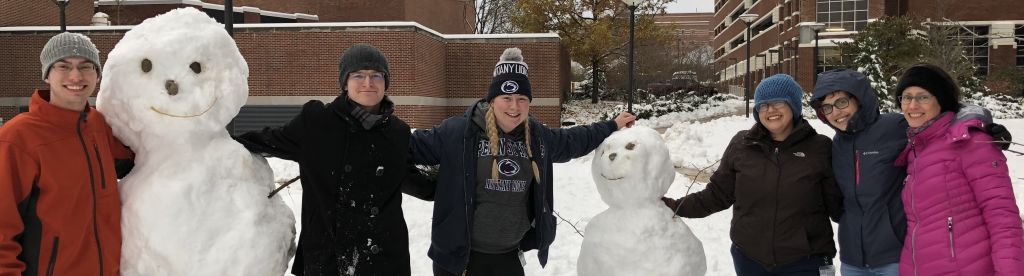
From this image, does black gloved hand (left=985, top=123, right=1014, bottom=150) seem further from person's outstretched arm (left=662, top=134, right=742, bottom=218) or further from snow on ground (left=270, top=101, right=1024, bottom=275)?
snow on ground (left=270, top=101, right=1024, bottom=275)

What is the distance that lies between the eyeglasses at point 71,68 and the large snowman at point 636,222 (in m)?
2.46

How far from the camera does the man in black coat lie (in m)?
3.27

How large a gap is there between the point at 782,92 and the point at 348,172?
2.19m

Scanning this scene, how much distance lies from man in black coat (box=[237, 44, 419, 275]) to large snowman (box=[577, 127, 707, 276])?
3.59ft

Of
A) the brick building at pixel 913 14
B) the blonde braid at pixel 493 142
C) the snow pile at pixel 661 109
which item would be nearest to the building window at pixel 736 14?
the brick building at pixel 913 14

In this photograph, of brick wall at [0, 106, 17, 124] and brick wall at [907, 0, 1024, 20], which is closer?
brick wall at [0, 106, 17, 124]

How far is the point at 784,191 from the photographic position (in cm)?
354

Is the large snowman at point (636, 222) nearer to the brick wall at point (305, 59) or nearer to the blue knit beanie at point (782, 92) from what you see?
the blue knit beanie at point (782, 92)

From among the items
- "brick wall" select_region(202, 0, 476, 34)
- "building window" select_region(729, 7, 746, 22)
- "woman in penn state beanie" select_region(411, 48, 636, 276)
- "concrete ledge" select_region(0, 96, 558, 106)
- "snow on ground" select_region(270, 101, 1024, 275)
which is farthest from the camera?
"building window" select_region(729, 7, 746, 22)

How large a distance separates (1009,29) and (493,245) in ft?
155

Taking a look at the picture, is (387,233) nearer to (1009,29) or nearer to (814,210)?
(814,210)

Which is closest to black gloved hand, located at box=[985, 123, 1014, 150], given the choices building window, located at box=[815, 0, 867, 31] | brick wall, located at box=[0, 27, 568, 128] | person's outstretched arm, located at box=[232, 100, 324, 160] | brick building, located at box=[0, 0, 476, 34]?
person's outstretched arm, located at box=[232, 100, 324, 160]

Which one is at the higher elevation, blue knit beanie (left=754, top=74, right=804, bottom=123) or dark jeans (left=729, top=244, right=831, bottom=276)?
blue knit beanie (left=754, top=74, right=804, bottom=123)

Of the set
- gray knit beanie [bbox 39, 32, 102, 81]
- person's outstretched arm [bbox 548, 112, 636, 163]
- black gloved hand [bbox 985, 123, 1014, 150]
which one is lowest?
person's outstretched arm [bbox 548, 112, 636, 163]
